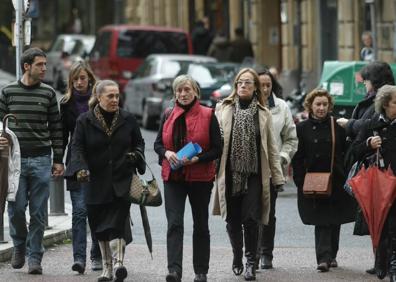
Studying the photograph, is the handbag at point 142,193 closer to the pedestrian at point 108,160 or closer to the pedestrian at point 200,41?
the pedestrian at point 108,160

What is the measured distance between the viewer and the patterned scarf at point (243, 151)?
11562mm

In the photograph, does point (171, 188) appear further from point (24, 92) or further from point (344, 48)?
point (344, 48)

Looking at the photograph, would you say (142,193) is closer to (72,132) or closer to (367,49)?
(72,132)

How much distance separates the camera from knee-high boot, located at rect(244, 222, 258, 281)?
38.1ft

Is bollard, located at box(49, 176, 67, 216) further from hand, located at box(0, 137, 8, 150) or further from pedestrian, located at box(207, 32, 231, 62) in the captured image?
pedestrian, located at box(207, 32, 231, 62)

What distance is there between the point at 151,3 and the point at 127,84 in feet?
68.6

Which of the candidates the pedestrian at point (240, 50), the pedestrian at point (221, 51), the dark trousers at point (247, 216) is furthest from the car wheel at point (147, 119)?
the dark trousers at point (247, 216)

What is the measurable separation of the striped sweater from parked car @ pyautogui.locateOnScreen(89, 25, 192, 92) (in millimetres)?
20887

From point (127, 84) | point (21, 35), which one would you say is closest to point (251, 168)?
point (21, 35)

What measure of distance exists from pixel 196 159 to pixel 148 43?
908 inches

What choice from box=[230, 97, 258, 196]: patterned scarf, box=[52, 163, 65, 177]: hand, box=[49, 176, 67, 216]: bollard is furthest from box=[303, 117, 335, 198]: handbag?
box=[49, 176, 67, 216]: bollard

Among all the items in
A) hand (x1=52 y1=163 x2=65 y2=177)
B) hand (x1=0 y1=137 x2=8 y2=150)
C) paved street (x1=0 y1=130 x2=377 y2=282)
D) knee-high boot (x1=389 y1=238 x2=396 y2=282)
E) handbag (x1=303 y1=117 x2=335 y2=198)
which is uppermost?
hand (x1=0 y1=137 x2=8 y2=150)

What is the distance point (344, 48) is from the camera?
32656mm

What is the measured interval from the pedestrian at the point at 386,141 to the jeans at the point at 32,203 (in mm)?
2619
